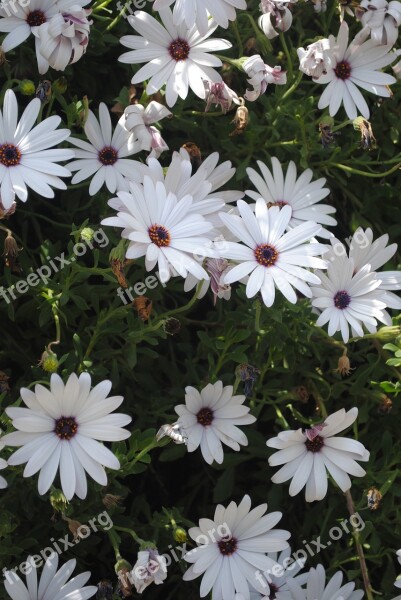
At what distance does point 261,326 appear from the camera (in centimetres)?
179

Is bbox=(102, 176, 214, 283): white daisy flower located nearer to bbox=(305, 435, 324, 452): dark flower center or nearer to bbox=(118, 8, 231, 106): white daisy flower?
bbox=(118, 8, 231, 106): white daisy flower

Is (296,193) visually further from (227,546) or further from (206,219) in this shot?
(227,546)

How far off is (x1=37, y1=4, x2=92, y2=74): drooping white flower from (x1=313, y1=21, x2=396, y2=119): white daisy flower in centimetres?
51

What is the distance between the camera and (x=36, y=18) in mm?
1720

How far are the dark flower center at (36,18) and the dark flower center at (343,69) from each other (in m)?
0.58

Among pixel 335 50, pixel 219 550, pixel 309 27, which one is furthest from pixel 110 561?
pixel 309 27

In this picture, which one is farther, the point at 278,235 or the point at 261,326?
the point at 261,326

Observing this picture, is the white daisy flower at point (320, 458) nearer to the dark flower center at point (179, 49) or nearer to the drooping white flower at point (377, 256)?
the drooping white flower at point (377, 256)

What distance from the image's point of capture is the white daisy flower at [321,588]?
67.9 inches

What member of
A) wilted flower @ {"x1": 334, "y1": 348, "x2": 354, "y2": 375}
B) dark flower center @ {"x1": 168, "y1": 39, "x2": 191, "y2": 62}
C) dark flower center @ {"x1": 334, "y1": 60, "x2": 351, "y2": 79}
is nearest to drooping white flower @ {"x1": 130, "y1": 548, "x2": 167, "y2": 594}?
wilted flower @ {"x1": 334, "y1": 348, "x2": 354, "y2": 375}

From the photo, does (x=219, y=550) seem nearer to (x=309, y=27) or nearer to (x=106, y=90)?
(x=106, y=90)

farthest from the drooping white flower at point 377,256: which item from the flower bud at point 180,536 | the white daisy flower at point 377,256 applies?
the flower bud at point 180,536

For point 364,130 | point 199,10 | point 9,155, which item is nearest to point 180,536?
point 9,155

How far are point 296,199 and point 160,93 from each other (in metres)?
0.34
